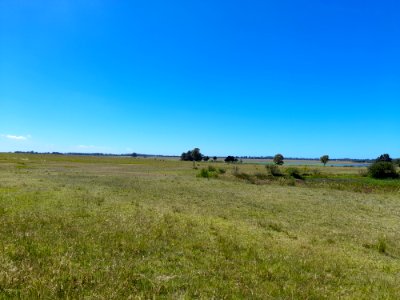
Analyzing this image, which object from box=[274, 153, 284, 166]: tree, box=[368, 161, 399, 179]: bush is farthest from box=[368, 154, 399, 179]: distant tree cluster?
box=[274, 153, 284, 166]: tree

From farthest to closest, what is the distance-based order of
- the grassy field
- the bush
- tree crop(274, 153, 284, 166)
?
tree crop(274, 153, 284, 166) → the bush → the grassy field

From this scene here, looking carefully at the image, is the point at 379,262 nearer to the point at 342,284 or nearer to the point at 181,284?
the point at 342,284

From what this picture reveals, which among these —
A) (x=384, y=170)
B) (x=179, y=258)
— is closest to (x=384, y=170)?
(x=384, y=170)

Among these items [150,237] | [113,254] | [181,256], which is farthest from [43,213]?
[181,256]

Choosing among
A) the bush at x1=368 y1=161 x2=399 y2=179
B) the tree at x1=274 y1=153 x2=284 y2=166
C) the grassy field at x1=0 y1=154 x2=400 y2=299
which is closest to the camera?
the grassy field at x1=0 y1=154 x2=400 y2=299

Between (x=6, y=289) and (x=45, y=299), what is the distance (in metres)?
0.97

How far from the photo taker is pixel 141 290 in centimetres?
719

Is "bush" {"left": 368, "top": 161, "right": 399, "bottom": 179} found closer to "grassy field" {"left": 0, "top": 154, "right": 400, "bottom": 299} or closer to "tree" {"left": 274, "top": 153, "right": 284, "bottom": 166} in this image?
"grassy field" {"left": 0, "top": 154, "right": 400, "bottom": 299}

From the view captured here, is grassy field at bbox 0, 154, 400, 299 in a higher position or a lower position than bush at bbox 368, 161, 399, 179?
lower

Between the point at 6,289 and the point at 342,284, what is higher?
the point at 6,289

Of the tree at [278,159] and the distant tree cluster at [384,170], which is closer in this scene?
the distant tree cluster at [384,170]

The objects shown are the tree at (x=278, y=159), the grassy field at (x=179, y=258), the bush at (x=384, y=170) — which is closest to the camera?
the grassy field at (x=179, y=258)

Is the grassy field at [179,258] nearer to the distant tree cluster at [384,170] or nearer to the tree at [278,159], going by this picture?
the distant tree cluster at [384,170]

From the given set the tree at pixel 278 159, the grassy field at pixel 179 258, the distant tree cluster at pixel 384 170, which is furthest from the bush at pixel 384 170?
the tree at pixel 278 159
